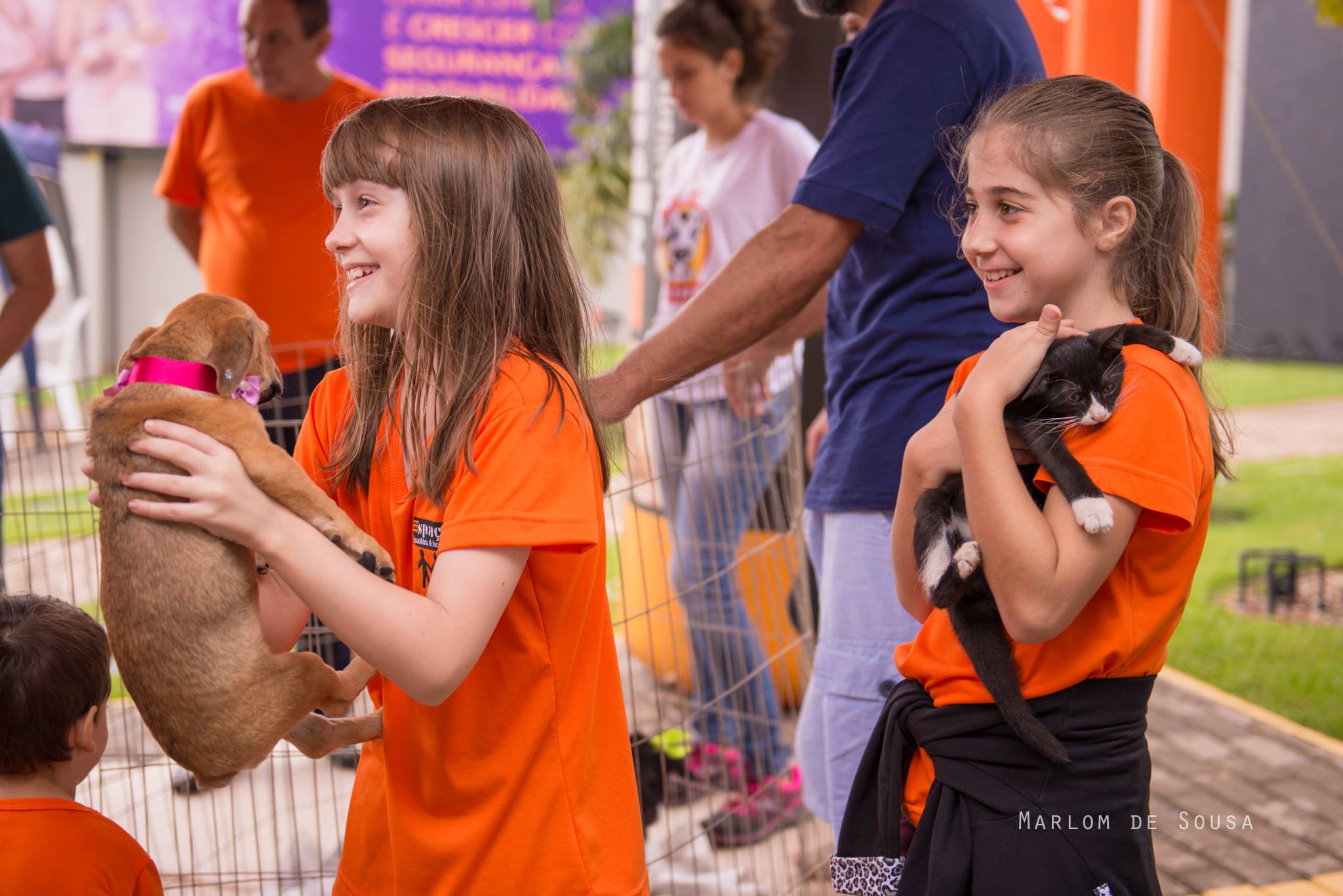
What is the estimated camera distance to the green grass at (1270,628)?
5355 millimetres

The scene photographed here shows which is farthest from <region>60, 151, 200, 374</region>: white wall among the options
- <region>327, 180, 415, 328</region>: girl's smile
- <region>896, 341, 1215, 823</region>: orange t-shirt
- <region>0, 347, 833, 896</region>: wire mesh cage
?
<region>896, 341, 1215, 823</region>: orange t-shirt

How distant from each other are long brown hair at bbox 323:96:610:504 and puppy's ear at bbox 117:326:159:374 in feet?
1.00

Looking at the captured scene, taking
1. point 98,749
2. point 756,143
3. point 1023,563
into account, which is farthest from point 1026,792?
point 756,143

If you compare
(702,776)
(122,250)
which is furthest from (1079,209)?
(122,250)

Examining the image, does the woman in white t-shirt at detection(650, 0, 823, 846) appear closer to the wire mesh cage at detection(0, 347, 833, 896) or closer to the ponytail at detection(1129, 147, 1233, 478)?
the wire mesh cage at detection(0, 347, 833, 896)

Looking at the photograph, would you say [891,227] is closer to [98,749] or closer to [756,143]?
[98,749]

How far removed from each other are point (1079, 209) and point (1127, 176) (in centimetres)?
9

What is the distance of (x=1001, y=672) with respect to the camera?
1.56 metres

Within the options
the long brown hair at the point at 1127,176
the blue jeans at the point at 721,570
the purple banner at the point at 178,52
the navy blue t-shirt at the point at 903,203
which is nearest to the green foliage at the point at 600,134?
the purple banner at the point at 178,52

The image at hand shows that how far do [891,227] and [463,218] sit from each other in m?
0.95

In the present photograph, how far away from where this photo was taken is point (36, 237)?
12.2 feet

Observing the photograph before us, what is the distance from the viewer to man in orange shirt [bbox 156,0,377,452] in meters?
3.91

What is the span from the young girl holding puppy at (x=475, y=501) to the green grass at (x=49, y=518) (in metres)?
0.66

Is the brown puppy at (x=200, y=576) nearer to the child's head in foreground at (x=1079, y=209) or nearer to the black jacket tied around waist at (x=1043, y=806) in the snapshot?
the black jacket tied around waist at (x=1043, y=806)
